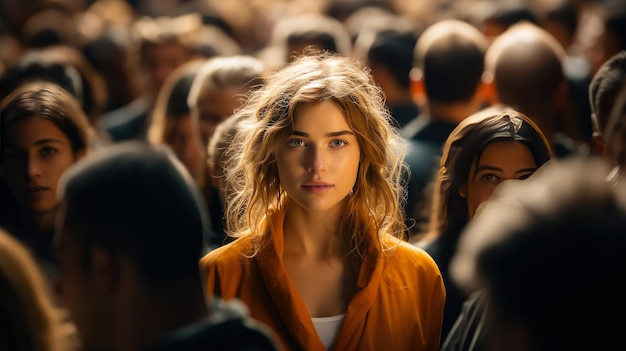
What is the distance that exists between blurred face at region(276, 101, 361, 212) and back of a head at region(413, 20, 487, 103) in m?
2.09

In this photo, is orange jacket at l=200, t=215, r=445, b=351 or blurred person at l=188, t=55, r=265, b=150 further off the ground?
Result: blurred person at l=188, t=55, r=265, b=150

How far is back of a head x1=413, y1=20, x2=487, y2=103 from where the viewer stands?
17.7 ft

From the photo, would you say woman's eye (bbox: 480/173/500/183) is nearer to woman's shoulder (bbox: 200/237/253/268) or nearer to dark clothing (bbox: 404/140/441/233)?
woman's shoulder (bbox: 200/237/253/268)

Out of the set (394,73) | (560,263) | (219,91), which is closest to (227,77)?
(219,91)

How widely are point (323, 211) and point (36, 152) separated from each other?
1329 mm

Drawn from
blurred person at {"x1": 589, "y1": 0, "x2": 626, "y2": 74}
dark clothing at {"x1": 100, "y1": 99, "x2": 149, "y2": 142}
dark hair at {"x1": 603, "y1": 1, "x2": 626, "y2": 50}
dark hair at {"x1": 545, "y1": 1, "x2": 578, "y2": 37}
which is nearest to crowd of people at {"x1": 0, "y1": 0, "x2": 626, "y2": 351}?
blurred person at {"x1": 589, "y1": 0, "x2": 626, "y2": 74}

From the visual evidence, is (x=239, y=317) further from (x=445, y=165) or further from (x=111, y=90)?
(x=111, y=90)

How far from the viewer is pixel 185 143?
5664mm

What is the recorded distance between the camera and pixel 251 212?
351 cm

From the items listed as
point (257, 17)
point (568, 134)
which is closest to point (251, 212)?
point (568, 134)

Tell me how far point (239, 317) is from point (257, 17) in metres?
11.9

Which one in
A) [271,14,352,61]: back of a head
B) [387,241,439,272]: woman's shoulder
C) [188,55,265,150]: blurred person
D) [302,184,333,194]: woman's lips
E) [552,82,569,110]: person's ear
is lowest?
[387,241,439,272]: woman's shoulder

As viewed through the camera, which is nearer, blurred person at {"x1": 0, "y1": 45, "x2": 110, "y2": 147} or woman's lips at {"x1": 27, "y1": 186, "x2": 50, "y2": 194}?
woman's lips at {"x1": 27, "y1": 186, "x2": 50, "y2": 194}

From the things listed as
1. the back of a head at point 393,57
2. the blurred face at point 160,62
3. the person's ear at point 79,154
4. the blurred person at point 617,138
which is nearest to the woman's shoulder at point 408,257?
the blurred person at point 617,138
